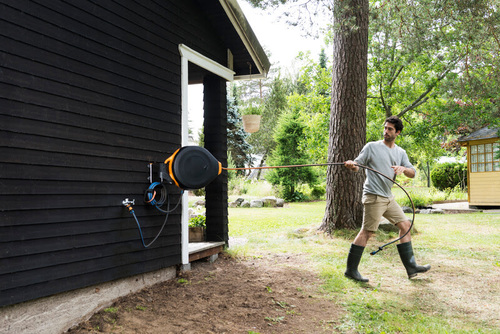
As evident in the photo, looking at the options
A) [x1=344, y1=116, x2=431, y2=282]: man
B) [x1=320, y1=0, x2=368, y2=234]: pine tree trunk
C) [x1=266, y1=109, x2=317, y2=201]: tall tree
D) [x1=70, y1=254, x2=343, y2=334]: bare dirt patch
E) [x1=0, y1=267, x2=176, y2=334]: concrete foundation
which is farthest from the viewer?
[x1=266, y1=109, x2=317, y2=201]: tall tree

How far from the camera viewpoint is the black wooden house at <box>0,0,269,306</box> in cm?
280

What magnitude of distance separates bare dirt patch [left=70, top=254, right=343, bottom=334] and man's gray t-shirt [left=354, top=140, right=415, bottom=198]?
4.03ft

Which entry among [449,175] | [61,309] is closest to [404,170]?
[61,309]

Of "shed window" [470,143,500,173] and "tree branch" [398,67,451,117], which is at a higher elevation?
"tree branch" [398,67,451,117]

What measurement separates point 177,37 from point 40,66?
78.2 inches

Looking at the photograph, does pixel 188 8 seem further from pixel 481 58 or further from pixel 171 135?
pixel 481 58

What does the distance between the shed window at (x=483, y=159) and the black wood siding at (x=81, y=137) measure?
1246cm

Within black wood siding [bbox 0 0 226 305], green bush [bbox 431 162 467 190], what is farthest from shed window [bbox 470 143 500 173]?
black wood siding [bbox 0 0 226 305]

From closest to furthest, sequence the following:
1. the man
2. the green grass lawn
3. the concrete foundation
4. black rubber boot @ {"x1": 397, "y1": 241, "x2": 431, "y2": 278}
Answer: the concrete foundation, the green grass lawn, the man, black rubber boot @ {"x1": 397, "y1": 241, "x2": 431, "y2": 278}

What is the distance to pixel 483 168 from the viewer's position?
1352 centimetres

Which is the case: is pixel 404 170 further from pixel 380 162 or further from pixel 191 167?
pixel 191 167

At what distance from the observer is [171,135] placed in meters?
4.55

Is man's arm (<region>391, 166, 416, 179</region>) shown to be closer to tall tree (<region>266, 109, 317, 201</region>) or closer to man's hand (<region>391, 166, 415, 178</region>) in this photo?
man's hand (<region>391, 166, 415, 178</region>)

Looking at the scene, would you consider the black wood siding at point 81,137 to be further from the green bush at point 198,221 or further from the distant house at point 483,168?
the distant house at point 483,168
